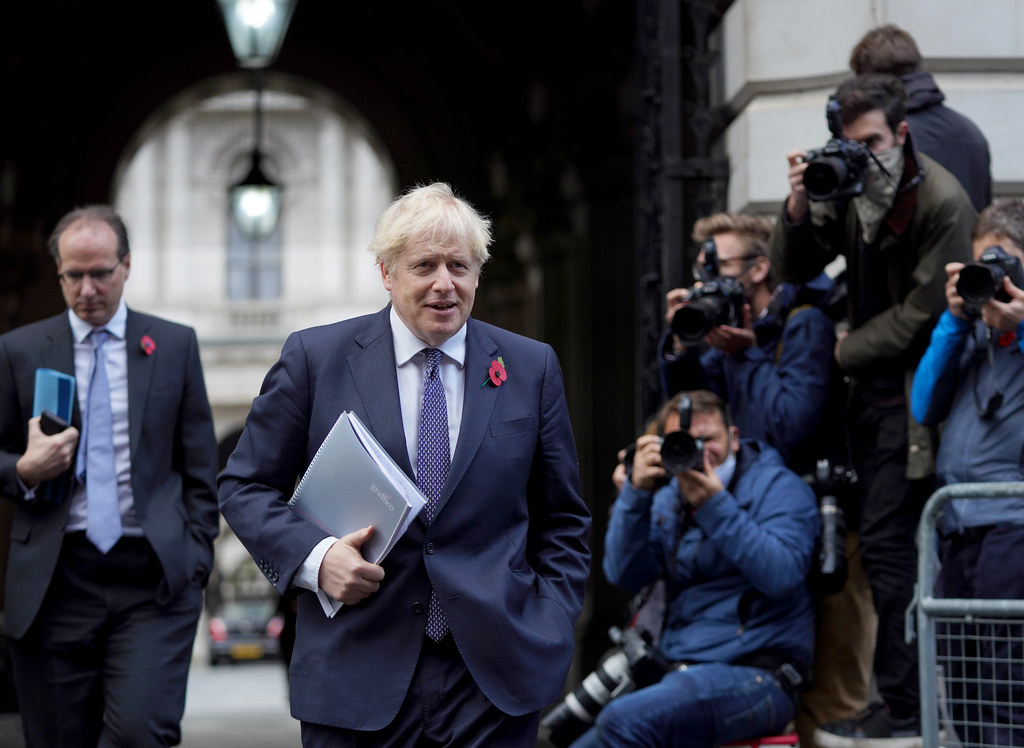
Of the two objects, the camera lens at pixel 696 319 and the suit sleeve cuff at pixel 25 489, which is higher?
the camera lens at pixel 696 319

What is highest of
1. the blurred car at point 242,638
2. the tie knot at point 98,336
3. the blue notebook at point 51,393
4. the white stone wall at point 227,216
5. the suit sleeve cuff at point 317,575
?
the white stone wall at point 227,216

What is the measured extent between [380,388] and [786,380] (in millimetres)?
A: 2346

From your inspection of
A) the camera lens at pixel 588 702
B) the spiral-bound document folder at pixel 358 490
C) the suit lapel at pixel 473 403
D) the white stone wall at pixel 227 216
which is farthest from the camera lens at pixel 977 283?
the white stone wall at pixel 227 216

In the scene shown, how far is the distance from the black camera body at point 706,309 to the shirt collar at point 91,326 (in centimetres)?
186

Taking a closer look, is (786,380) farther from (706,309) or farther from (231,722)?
(231,722)

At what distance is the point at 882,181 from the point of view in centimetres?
501

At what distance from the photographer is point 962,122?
5527mm

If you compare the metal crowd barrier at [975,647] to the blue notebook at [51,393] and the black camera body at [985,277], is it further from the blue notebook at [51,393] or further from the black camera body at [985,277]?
the blue notebook at [51,393]

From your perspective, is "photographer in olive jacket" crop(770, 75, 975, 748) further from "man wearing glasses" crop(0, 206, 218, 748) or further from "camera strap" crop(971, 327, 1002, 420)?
"man wearing glasses" crop(0, 206, 218, 748)

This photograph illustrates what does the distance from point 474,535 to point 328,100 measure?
13.5 m

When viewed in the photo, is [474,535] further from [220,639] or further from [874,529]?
[220,639]

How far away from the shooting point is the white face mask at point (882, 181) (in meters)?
5.00

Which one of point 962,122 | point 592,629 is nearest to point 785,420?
point 962,122

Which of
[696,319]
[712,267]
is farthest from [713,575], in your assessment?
[712,267]
